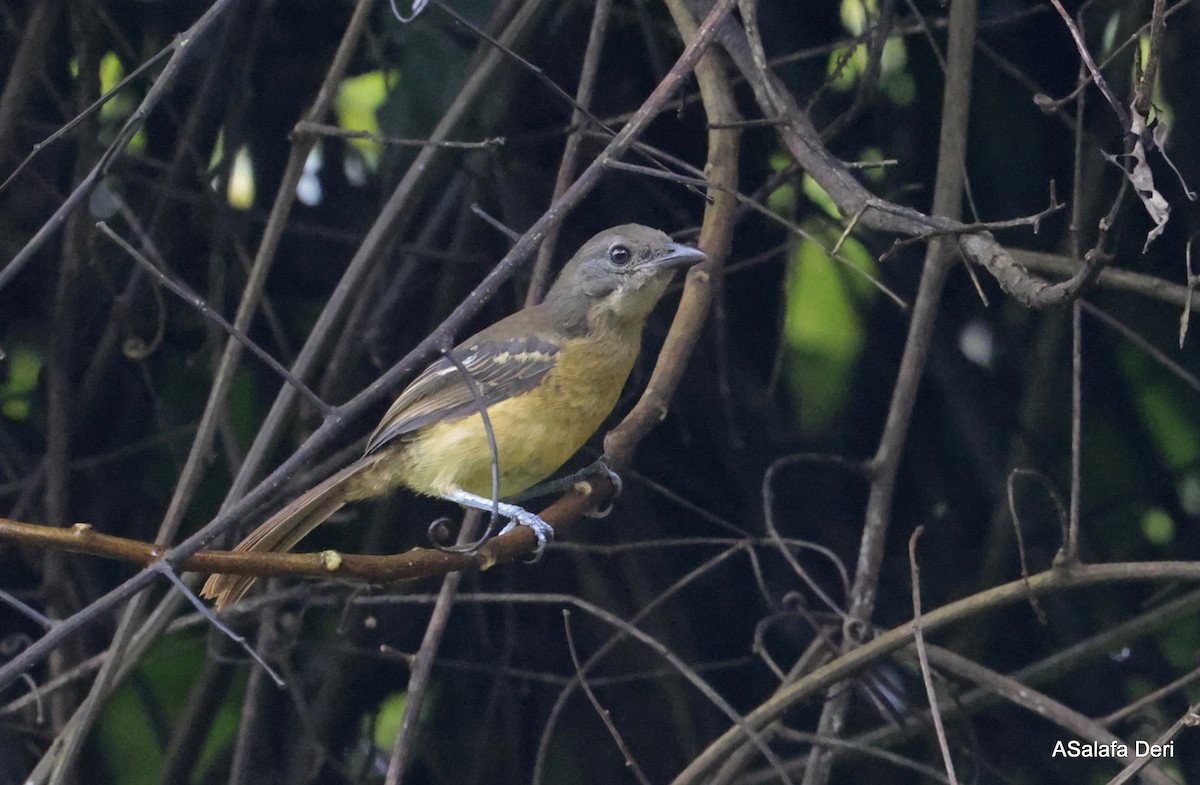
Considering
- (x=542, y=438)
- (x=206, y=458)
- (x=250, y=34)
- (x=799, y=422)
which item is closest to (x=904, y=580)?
(x=799, y=422)

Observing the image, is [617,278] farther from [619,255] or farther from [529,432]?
[529,432]

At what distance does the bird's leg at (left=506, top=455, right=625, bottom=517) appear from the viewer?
3.30m

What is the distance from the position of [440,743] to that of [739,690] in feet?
3.12

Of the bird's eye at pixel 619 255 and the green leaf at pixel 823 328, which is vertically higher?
the bird's eye at pixel 619 255

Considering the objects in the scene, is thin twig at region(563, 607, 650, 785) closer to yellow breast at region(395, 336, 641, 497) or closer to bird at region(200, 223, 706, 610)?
bird at region(200, 223, 706, 610)

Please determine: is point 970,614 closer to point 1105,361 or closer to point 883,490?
point 883,490

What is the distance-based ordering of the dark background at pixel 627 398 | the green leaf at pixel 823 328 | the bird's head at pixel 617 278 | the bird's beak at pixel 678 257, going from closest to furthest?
the bird's beak at pixel 678 257, the bird's head at pixel 617 278, the dark background at pixel 627 398, the green leaf at pixel 823 328

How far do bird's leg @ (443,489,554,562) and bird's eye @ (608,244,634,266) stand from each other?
777 mm

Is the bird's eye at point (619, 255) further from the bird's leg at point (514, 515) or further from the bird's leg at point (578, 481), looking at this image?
the bird's leg at point (514, 515)

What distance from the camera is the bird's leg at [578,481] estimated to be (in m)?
3.30

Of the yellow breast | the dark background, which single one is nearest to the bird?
the yellow breast

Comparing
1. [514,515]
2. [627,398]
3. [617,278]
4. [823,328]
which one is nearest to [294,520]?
[514,515]

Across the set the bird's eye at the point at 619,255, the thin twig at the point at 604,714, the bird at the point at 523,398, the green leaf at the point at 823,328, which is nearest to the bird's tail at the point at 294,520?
the bird at the point at 523,398

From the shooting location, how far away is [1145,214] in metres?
3.76
